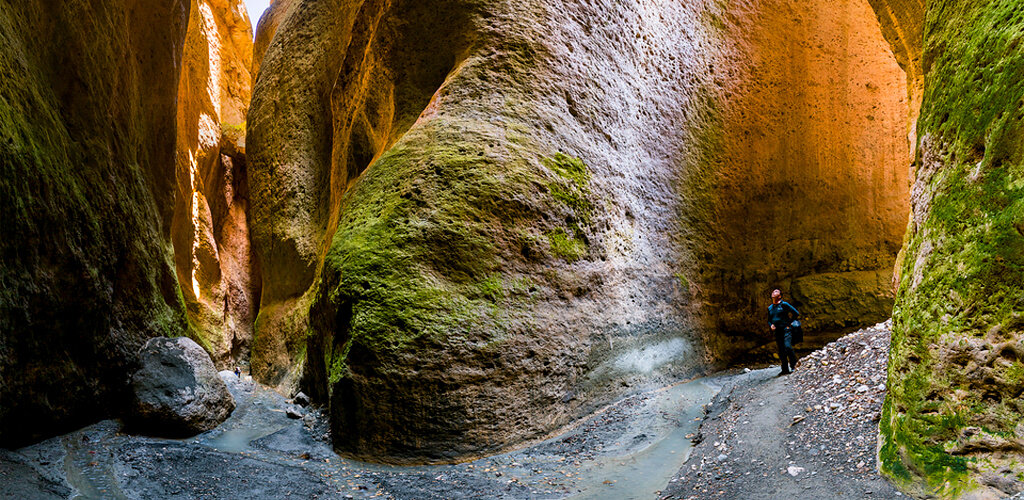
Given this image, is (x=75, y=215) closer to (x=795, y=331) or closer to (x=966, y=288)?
(x=966, y=288)

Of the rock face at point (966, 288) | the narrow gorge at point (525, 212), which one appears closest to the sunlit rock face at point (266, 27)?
the narrow gorge at point (525, 212)

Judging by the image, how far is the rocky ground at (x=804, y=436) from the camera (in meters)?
4.02

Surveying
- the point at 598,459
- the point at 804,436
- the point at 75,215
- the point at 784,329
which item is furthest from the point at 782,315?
the point at 75,215

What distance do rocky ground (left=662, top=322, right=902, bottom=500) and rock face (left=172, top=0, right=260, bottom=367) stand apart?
31.8 ft

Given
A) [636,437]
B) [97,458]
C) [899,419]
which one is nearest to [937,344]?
[899,419]

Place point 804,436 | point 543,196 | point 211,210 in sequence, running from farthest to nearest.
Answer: point 211,210 → point 543,196 → point 804,436

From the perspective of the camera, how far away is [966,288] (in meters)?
3.53

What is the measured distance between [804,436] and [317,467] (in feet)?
14.9

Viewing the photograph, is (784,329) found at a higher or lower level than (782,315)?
Result: lower

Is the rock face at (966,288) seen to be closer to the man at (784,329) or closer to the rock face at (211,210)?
the man at (784,329)

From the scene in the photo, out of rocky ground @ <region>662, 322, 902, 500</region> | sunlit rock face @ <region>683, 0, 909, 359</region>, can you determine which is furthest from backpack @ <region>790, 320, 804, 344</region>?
sunlit rock face @ <region>683, 0, 909, 359</region>

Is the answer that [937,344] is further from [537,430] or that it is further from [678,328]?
[678,328]

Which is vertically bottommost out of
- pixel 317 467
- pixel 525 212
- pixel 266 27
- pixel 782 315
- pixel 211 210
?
pixel 317 467

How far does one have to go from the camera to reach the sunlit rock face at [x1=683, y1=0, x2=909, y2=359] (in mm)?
10727
